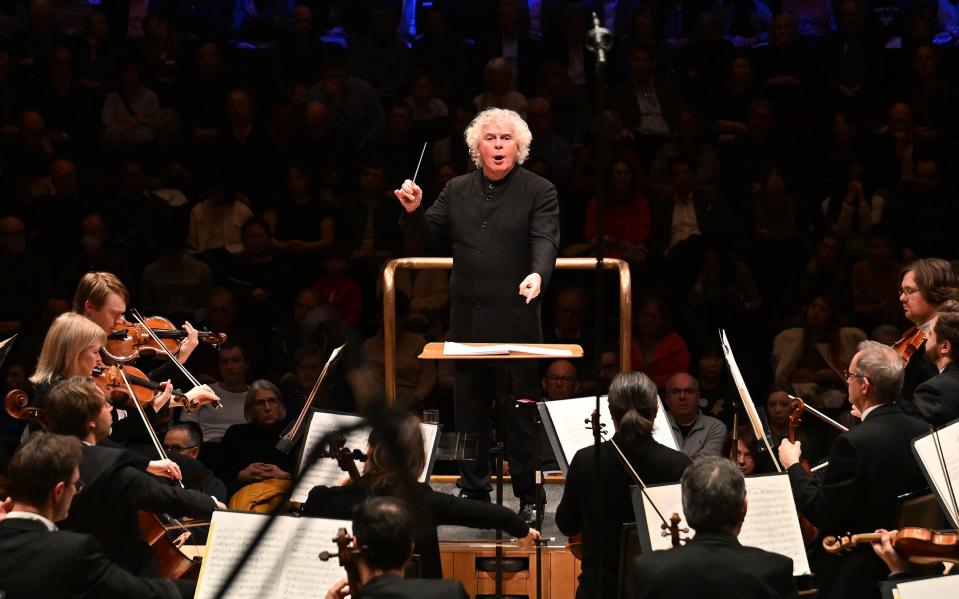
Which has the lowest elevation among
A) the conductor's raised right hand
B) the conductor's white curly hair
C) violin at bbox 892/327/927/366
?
violin at bbox 892/327/927/366

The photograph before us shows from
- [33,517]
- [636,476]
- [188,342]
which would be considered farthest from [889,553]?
[188,342]

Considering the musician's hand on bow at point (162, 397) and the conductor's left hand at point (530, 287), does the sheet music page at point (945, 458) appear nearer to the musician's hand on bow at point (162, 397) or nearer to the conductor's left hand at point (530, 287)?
the conductor's left hand at point (530, 287)

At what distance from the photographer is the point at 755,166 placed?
28.1ft

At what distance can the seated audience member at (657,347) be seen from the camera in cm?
738

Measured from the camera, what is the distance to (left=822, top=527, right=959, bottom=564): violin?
3925mm

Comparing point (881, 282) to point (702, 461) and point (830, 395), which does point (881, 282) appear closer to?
point (830, 395)

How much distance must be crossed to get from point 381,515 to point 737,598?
0.95 metres

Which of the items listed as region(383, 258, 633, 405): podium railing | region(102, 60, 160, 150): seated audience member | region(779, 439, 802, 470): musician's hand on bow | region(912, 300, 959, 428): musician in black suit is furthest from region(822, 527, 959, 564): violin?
region(102, 60, 160, 150): seated audience member

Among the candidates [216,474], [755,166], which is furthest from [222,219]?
[755,166]

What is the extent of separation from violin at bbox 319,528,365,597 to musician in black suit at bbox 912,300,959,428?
6.78ft

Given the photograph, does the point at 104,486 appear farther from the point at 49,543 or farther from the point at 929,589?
the point at 929,589

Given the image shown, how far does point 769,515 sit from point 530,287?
1.17 meters

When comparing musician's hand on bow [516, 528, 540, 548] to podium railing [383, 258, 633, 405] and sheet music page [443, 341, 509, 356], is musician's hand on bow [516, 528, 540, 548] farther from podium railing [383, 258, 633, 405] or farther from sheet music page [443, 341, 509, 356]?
podium railing [383, 258, 633, 405]

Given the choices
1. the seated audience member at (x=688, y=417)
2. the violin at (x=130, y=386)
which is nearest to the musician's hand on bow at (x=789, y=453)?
the seated audience member at (x=688, y=417)
